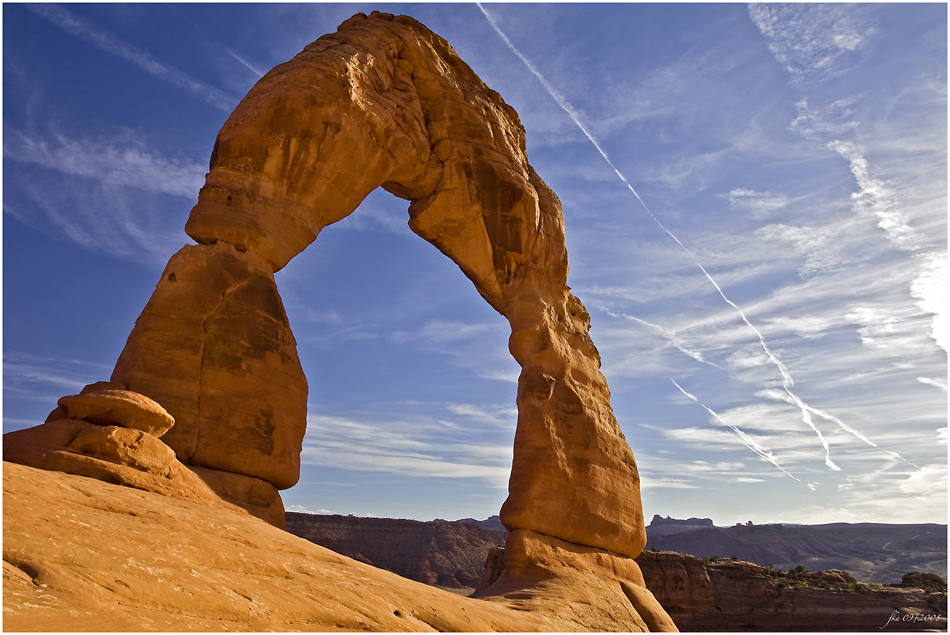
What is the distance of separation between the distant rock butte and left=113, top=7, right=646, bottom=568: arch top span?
3 centimetres

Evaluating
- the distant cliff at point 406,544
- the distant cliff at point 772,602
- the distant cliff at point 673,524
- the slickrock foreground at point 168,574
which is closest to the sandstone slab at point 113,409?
the slickrock foreground at point 168,574

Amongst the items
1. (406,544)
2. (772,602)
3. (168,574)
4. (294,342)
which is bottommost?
(772,602)

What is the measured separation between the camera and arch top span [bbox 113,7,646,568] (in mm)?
8258

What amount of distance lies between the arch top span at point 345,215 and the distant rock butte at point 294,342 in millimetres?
31

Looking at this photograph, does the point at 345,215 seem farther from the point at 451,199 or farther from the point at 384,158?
the point at 451,199

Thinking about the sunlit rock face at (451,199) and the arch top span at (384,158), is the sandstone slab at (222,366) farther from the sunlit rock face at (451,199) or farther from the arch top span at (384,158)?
the arch top span at (384,158)

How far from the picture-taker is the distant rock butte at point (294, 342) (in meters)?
7.68

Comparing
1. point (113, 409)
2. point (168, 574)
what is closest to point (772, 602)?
point (113, 409)

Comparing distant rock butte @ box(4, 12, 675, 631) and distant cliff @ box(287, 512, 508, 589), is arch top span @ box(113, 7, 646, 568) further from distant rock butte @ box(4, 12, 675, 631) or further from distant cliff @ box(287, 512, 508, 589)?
distant cliff @ box(287, 512, 508, 589)

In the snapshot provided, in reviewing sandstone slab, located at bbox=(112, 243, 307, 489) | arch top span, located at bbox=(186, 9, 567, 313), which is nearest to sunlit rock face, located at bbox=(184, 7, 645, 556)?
arch top span, located at bbox=(186, 9, 567, 313)

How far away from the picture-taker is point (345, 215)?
36.3 feet

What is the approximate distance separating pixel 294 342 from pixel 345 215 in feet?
8.88

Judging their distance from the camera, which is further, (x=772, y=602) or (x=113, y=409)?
(x=772, y=602)

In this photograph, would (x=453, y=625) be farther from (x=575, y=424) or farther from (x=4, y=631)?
(x=575, y=424)
